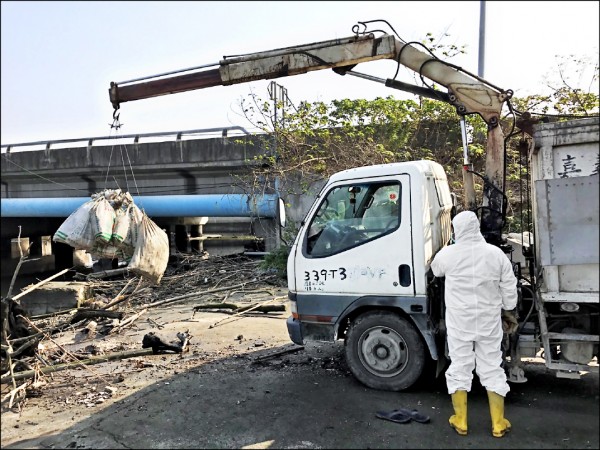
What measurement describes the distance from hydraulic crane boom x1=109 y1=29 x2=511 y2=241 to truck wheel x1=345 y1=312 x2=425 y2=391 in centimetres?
160

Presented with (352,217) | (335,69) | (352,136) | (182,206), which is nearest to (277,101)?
(352,136)

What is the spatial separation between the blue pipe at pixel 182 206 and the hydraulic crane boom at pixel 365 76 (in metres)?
6.19

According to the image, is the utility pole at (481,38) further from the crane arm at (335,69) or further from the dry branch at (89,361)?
the dry branch at (89,361)

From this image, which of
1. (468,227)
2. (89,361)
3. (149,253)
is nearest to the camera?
(468,227)

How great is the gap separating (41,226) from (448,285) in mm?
21316

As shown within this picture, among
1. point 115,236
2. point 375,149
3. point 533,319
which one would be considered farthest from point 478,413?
point 375,149

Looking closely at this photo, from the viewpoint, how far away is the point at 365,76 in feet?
17.8

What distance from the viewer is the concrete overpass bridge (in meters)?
13.7

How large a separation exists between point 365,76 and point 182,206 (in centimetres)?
992

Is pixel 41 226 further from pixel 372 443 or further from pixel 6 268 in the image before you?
pixel 372 443

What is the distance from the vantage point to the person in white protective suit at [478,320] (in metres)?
3.56

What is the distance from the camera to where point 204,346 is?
21.4 feet

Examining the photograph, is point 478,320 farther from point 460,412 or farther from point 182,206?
point 182,206

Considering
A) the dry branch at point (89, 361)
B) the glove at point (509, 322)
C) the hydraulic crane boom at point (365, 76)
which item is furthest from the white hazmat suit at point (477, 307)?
the dry branch at point (89, 361)
